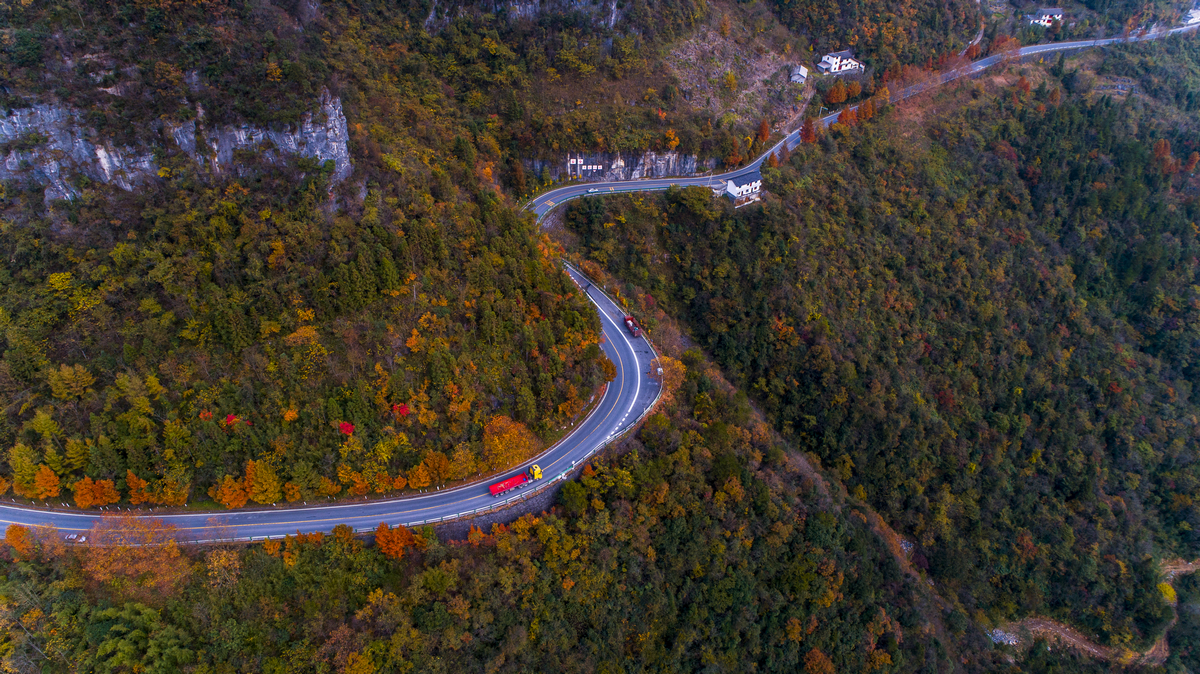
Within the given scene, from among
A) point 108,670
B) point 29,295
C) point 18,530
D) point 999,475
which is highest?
point 29,295

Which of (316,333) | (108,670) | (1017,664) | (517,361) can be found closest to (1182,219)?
(1017,664)

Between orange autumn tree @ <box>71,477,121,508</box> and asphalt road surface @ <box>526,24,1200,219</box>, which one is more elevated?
asphalt road surface @ <box>526,24,1200,219</box>

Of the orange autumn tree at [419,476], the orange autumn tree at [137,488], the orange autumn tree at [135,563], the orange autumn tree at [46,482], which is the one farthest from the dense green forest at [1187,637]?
the orange autumn tree at [46,482]

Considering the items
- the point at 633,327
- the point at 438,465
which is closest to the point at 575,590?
the point at 438,465

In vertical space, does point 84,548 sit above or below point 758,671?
above

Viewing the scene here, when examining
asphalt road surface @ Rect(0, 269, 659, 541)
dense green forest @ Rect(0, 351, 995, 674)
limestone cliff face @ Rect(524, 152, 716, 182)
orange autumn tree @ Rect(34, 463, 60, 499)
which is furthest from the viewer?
limestone cliff face @ Rect(524, 152, 716, 182)

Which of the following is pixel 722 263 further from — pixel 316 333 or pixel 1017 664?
pixel 1017 664

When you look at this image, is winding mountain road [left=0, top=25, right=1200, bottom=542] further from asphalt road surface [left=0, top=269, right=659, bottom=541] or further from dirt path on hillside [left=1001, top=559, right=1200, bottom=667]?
dirt path on hillside [left=1001, top=559, right=1200, bottom=667]

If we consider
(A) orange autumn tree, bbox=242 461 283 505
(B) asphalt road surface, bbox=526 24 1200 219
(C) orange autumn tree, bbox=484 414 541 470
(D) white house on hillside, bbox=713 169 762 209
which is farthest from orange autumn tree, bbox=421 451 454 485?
(D) white house on hillside, bbox=713 169 762 209
